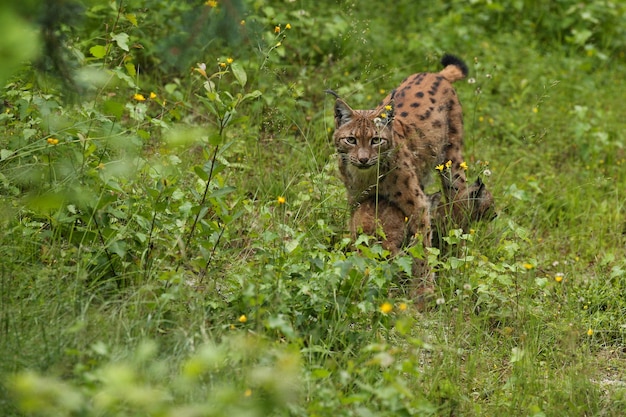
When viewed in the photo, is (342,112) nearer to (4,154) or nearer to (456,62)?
(456,62)

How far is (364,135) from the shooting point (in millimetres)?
5582

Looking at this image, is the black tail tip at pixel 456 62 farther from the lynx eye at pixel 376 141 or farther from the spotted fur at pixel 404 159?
the lynx eye at pixel 376 141

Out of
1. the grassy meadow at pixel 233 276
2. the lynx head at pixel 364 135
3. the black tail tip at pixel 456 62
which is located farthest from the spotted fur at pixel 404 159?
the black tail tip at pixel 456 62

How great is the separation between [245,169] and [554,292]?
230 cm

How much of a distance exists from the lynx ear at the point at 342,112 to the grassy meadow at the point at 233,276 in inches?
15.4

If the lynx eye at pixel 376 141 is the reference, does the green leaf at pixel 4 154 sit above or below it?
above

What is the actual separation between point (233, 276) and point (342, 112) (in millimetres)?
1716

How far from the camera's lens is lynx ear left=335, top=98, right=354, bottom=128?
5691 mm

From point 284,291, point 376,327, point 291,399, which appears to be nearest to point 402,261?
point 376,327

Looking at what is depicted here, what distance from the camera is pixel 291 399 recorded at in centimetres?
325

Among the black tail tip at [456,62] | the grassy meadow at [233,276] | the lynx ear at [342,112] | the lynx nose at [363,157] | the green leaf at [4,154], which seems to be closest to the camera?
the grassy meadow at [233,276]

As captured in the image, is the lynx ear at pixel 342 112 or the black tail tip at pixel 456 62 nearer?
the lynx ear at pixel 342 112

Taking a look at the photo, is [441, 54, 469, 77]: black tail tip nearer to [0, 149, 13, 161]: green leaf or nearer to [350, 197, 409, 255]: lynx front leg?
[350, 197, 409, 255]: lynx front leg

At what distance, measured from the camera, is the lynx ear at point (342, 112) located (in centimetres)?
569
